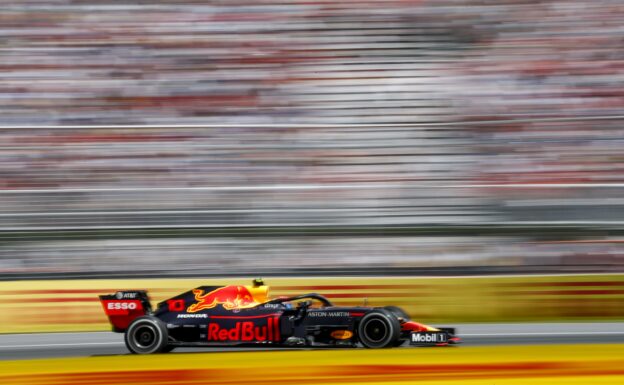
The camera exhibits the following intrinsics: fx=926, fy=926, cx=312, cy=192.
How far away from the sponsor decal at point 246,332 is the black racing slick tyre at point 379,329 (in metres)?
0.82

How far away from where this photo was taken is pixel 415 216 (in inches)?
474

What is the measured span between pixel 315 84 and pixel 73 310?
17.1 ft

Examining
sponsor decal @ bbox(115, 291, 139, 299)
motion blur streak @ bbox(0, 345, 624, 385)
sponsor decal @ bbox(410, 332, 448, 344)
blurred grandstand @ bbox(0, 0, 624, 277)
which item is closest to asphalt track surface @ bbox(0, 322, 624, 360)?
sponsor decal @ bbox(115, 291, 139, 299)

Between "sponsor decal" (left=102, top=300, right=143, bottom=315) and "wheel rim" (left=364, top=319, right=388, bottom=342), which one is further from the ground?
"sponsor decal" (left=102, top=300, right=143, bottom=315)

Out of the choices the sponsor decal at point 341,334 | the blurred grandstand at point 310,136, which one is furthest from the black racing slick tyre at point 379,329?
the blurred grandstand at point 310,136

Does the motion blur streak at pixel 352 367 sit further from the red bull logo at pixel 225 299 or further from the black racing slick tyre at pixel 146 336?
the red bull logo at pixel 225 299

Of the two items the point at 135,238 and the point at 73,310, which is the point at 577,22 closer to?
the point at 135,238

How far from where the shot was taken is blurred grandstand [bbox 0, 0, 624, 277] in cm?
1180

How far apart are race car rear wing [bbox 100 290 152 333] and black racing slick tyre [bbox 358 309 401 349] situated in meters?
2.12

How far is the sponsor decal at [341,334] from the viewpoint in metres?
8.46

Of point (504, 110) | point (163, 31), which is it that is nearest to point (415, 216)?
point (504, 110)

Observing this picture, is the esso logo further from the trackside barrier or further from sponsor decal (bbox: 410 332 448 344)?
sponsor decal (bbox: 410 332 448 344)

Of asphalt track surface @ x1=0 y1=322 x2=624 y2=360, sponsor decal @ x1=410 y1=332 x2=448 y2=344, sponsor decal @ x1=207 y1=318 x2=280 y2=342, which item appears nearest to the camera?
sponsor decal @ x1=410 y1=332 x2=448 y2=344

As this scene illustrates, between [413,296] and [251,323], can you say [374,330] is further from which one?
[413,296]
